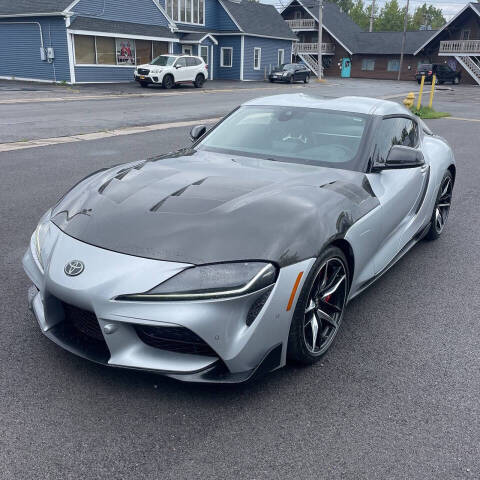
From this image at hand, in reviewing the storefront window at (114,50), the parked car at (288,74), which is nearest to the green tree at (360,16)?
the parked car at (288,74)

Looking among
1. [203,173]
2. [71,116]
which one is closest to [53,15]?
[71,116]

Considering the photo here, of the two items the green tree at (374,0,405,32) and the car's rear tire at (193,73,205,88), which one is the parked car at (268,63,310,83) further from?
the green tree at (374,0,405,32)

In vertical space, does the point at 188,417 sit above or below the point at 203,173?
below

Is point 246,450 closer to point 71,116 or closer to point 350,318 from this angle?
point 350,318

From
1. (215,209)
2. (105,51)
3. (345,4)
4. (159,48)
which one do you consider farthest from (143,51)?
(345,4)

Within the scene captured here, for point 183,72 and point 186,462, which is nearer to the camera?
point 186,462

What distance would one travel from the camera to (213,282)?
2516mm

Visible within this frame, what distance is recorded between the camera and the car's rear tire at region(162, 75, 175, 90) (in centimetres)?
2847

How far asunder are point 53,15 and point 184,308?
3042 cm

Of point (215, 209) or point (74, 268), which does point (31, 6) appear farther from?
point (74, 268)

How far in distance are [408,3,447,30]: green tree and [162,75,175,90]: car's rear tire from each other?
90690mm

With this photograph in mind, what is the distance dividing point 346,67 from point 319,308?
66202mm

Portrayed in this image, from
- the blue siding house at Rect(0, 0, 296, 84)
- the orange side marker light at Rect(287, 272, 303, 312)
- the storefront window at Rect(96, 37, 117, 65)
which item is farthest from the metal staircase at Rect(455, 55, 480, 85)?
the orange side marker light at Rect(287, 272, 303, 312)

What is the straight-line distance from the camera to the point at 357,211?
337cm
